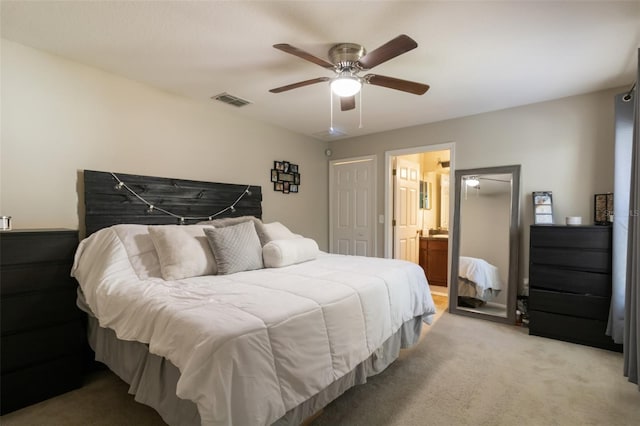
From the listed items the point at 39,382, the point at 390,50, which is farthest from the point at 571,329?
the point at 39,382

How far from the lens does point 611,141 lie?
302cm

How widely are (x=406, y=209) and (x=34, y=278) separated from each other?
4.41 meters

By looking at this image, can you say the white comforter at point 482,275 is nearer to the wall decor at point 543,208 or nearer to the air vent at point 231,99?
the wall decor at point 543,208

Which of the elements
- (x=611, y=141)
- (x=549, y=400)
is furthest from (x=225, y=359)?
(x=611, y=141)

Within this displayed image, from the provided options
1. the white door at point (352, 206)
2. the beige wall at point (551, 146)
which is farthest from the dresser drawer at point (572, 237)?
the white door at point (352, 206)

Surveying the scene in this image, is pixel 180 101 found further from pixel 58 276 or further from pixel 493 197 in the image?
pixel 493 197

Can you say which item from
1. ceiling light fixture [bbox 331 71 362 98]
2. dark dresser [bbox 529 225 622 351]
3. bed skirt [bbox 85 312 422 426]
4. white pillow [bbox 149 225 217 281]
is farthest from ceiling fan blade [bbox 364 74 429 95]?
dark dresser [bbox 529 225 622 351]

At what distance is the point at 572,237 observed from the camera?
2926 mm

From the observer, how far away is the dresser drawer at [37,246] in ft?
6.24

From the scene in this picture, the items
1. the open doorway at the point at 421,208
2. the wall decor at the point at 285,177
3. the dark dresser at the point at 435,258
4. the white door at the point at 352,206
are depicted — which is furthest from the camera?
the dark dresser at the point at 435,258

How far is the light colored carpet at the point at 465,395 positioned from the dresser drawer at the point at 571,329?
0.11m

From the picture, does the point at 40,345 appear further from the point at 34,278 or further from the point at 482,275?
the point at 482,275

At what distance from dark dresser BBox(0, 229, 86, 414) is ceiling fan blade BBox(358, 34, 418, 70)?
2413 millimetres

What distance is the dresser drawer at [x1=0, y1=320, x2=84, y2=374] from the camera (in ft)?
6.16
